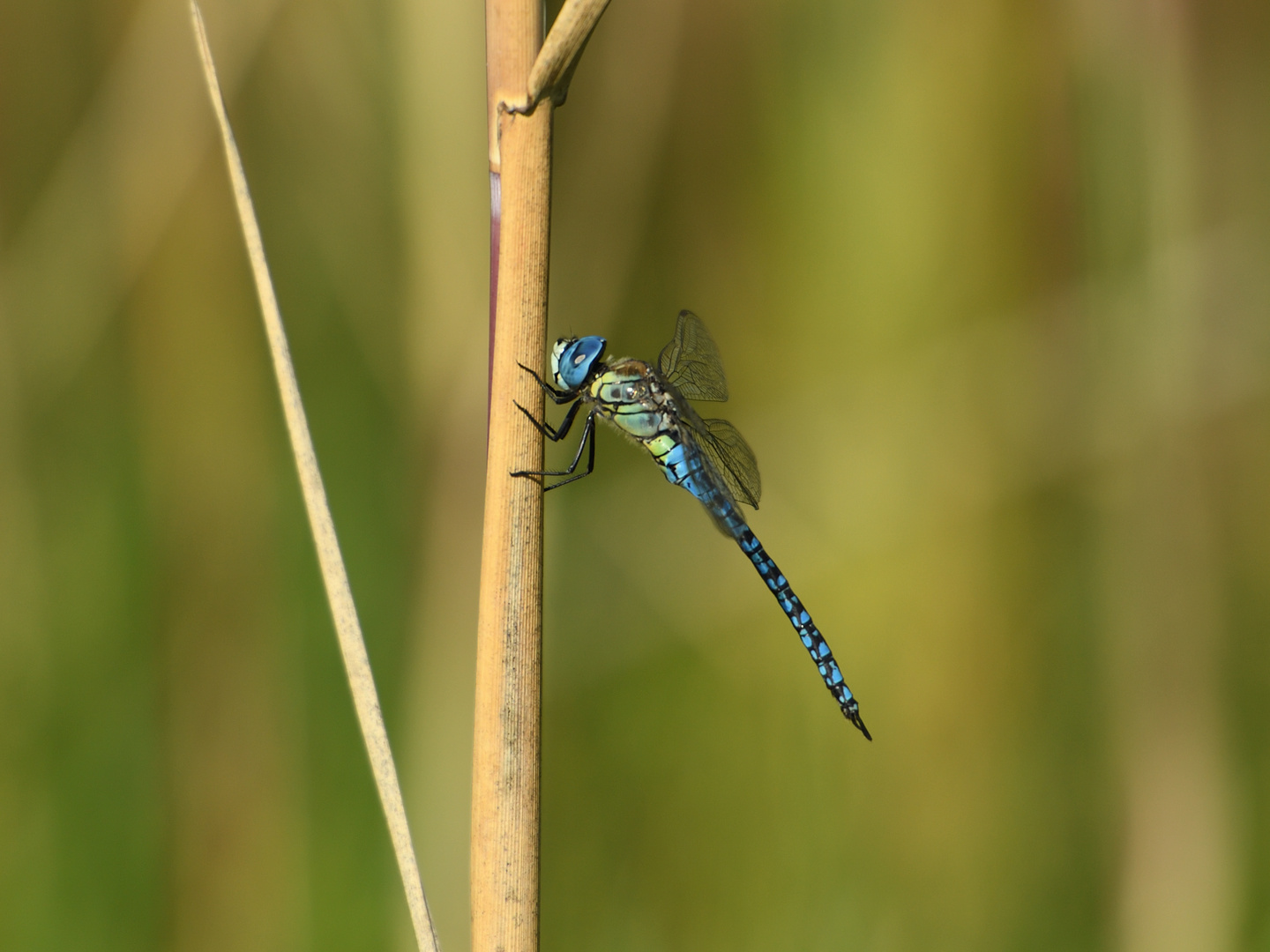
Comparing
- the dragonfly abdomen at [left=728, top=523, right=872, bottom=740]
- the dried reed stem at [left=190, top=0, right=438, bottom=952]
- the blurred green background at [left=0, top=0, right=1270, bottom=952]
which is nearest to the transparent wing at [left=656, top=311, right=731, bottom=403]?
the blurred green background at [left=0, top=0, right=1270, bottom=952]

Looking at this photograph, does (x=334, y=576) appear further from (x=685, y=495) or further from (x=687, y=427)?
(x=685, y=495)

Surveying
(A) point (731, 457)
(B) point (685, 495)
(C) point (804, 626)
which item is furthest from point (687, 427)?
(C) point (804, 626)

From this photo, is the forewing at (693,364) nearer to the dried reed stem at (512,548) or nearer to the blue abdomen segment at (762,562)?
the blue abdomen segment at (762,562)

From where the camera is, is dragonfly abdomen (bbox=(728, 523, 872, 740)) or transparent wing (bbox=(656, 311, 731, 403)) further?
transparent wing (bbox=(656, 311, 731, 403))

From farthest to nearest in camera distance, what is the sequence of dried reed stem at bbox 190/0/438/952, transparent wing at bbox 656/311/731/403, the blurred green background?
transparent wing at bbox 656/311/731/403 → the blurred green background → dried reed stem at bbox 190/0/438/952

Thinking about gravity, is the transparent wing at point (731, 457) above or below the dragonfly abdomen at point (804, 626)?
above

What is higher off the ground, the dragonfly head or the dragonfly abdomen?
the dragonfly head

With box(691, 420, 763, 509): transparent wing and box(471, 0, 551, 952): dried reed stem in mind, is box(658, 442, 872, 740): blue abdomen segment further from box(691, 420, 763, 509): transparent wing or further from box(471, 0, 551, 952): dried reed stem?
box(471, 0, 551, 952): dried reed stem

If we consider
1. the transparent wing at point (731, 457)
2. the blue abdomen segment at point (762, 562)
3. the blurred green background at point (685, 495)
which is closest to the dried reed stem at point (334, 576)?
the blurred green background at point (685, 495)
